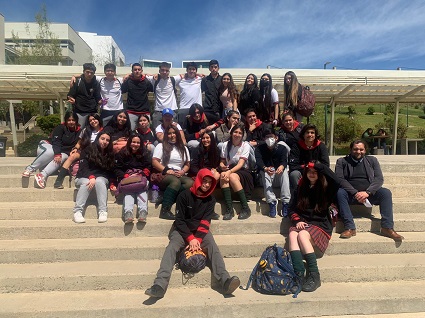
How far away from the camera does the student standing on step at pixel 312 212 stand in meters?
3.78

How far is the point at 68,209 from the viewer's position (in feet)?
15.3

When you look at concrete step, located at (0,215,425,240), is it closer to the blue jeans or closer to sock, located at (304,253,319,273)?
the blue jeans

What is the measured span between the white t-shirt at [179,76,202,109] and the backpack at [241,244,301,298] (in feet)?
12.5

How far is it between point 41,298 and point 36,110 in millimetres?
24853

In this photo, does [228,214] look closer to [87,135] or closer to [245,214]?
[245,214]

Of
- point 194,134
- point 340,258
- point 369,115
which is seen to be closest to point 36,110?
point 194,134

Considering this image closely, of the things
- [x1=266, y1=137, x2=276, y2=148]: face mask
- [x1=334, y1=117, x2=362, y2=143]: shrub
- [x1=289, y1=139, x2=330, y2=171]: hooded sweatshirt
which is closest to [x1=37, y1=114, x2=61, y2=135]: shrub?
[x1=266, y1=137, x2=276, y2=148]: face mask

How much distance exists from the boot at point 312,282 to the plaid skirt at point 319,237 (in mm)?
418

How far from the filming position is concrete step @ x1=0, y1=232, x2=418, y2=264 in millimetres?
3859

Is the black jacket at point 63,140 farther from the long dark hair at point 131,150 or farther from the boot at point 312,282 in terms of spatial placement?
the boot at point 312,282

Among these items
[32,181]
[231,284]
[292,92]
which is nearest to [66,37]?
[32,181]

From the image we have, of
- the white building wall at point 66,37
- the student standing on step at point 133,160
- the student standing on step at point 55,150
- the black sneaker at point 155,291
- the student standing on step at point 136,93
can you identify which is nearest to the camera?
the black sneaker at point 155,291

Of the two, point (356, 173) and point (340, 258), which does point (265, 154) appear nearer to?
point (356, 173)


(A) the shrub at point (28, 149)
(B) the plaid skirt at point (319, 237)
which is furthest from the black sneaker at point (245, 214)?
(A) the shrub at point (28, 149)
